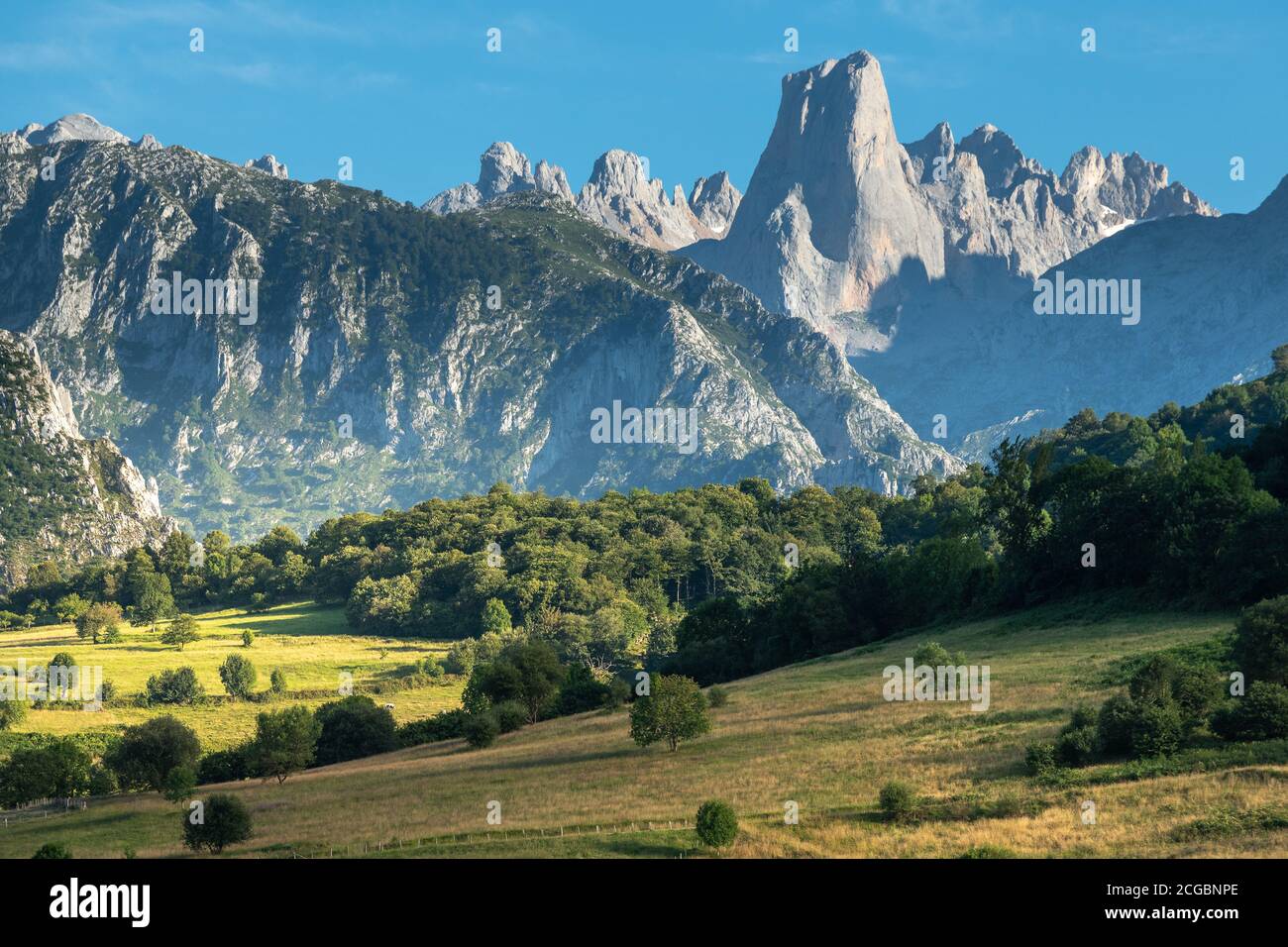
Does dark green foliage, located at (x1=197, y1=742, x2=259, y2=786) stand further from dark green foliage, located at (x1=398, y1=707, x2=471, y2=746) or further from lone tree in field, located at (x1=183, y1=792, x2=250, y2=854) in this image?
lone tree in field, located at (x1=183, y1=792, x2=250, y2=854)

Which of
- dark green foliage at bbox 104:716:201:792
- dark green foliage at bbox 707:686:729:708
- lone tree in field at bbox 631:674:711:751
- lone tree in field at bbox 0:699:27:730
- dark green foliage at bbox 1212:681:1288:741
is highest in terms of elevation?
dark green foliage at bbox 1212:681:1288:741

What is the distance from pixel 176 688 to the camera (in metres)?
141

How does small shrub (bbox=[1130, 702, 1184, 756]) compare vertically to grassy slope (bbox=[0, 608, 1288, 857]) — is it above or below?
above

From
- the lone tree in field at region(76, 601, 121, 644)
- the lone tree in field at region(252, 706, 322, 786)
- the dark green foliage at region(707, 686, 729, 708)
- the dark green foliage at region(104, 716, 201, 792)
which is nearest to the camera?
the dark green foliage at region(707, 686, 729, 708)

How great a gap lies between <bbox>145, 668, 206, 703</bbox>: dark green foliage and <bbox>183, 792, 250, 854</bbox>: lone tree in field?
88.1 m

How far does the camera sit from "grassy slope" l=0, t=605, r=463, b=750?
5059 inches

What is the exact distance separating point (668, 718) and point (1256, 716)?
28.2 meters

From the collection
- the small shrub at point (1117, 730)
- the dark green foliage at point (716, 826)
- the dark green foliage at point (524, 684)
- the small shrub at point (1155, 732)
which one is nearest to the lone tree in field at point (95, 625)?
the dark green foliage at point (524, 684)

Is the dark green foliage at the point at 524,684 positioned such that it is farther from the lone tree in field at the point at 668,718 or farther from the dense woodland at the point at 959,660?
the lone tree in field at the point at 668,718

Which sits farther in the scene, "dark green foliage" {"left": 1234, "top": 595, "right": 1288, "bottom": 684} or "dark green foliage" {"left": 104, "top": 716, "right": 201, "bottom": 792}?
"dark green foliage" {"left": 104, "top": 716, "right": 201, "bottom": 792}

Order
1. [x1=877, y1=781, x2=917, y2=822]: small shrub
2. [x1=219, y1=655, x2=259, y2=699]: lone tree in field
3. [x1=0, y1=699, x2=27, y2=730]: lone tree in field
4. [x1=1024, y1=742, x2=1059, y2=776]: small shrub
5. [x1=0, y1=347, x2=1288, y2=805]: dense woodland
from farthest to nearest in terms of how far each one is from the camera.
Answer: [x1=219, y1=655, x2=259, y2=699]: lone tree in field, [x1=0, y1=699, x2=27, y2=730]: lone tree in field, [x1=0, y1=347, x2=1288, y2=805]: dense woodland, [x1=1024, y1=742, x2=1059, y2=776]: small shrub, [x1=877, y1=781, x2=917, y2=822]: small shrub

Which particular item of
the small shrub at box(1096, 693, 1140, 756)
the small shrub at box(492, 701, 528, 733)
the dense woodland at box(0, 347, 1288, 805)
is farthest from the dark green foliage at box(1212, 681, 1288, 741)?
the small shrub at box(492, 701, 528, 733)

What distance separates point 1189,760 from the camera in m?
46.6
